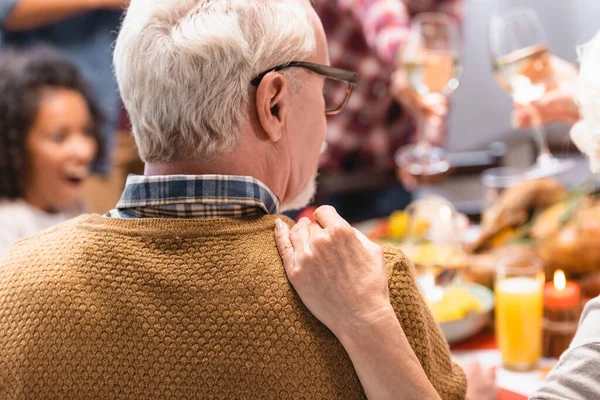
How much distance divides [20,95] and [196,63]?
4.78 ft

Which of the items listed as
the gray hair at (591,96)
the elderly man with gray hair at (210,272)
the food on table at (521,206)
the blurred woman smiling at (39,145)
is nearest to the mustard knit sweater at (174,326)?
the elderly man with gray hair at (210,272)

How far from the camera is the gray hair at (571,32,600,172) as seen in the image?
3.01 feet

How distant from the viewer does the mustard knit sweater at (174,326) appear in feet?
2.80

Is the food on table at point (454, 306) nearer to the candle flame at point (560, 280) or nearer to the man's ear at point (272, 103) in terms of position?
the candle flame at point (560, 280)

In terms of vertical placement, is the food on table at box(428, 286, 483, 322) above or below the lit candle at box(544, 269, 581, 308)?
below

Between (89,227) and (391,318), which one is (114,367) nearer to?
(89,227)

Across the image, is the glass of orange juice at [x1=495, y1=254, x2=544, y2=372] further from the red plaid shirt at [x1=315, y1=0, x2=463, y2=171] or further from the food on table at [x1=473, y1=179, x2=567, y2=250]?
the red plaid shirt at [x1=315, y1=0, x2=463, y2=171]

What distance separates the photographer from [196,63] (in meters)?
0.91

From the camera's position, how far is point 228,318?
0.86 m

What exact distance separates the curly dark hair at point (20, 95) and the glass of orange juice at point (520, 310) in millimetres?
1534

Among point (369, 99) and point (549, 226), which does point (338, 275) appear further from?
point (369, 99)

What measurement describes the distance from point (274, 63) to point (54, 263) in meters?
0.42

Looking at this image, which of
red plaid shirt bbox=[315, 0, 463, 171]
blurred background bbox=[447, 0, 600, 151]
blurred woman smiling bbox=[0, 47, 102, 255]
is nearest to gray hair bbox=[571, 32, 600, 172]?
blurred woman smiling bbox=[0, 47, 102, 255]

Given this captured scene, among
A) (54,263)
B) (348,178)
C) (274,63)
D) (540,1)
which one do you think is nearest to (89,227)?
(54,263)
